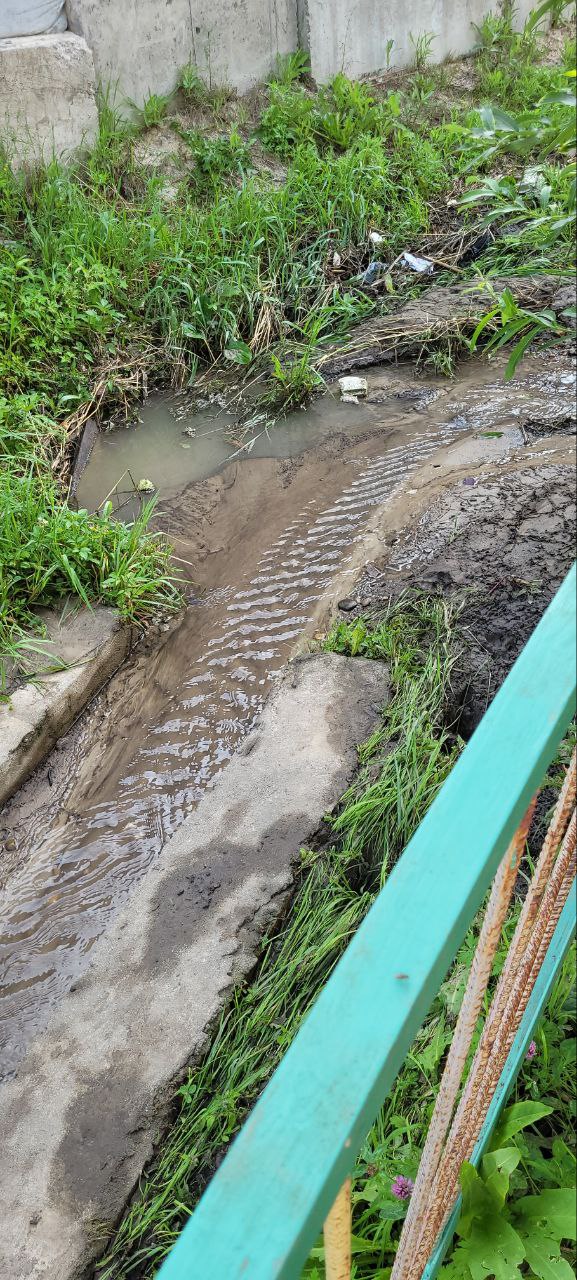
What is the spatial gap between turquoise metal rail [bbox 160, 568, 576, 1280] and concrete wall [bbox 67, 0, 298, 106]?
6.18m

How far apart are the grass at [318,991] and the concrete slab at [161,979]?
0.06 meters

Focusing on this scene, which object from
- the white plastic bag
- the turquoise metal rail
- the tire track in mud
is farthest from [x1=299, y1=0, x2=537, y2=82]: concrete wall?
the turquoise metal rail

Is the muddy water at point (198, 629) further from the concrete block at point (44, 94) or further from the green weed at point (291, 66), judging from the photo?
the green weed at point (291, 66)

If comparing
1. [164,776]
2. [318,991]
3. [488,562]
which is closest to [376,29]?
[488,562]

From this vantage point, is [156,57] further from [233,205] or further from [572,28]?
[572,28]

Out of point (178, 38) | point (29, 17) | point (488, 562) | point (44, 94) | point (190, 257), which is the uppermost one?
point (29, 17)

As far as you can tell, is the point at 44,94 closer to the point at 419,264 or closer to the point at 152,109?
the point at 152,109

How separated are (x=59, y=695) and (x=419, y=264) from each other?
158 inches

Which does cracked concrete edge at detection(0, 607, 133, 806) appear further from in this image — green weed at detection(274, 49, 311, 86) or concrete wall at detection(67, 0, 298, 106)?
green weed at detection(274, 49, 311, 86)

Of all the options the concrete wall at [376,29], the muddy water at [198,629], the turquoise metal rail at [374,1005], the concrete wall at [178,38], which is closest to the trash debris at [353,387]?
the muddy water at [198,629]

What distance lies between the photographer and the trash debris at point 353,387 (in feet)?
16.0

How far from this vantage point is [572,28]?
8117 mm

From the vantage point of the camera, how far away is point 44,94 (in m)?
5.16

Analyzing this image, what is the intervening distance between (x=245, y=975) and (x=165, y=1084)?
13.1 inches
